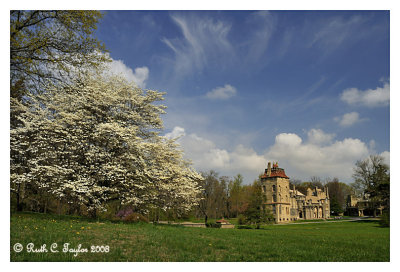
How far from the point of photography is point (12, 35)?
1149 centimetres

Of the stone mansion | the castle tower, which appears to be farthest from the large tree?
the castle tower

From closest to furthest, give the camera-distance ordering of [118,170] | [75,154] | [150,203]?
1. [118,170]
2. [75,154]
3. [150,203]

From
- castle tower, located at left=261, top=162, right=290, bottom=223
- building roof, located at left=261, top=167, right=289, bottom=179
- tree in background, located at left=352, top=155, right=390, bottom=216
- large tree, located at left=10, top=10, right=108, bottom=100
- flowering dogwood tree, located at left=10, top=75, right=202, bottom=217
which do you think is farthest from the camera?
building roof, located at left=261, top=167, right=289, bottom=179

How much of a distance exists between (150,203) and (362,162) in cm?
5413

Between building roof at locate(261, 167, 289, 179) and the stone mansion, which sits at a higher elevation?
Result: building roof at locate(261, 167, 289, 179)

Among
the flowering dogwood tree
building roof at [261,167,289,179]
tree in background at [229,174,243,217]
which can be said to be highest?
the flowering dogwood tree

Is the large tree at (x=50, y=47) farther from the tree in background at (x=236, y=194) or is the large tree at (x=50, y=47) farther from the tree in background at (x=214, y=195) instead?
the tree in background at (x=236, y=194)

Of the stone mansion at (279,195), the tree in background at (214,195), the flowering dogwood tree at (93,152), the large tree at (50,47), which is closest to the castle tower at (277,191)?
the stone mansion at (279,195)

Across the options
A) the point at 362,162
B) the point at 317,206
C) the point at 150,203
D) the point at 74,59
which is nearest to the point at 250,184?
the point at 317,206

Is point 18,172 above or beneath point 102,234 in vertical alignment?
above

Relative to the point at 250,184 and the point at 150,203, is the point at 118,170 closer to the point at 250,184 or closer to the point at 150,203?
the point at 150,203

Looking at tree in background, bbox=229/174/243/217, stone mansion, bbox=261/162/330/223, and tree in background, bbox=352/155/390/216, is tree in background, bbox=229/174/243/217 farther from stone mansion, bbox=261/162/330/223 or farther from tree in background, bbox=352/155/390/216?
tree in background, bbox=352/155/390/216

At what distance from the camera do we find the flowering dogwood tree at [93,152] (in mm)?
15336

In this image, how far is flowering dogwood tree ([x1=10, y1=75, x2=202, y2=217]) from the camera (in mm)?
15336
